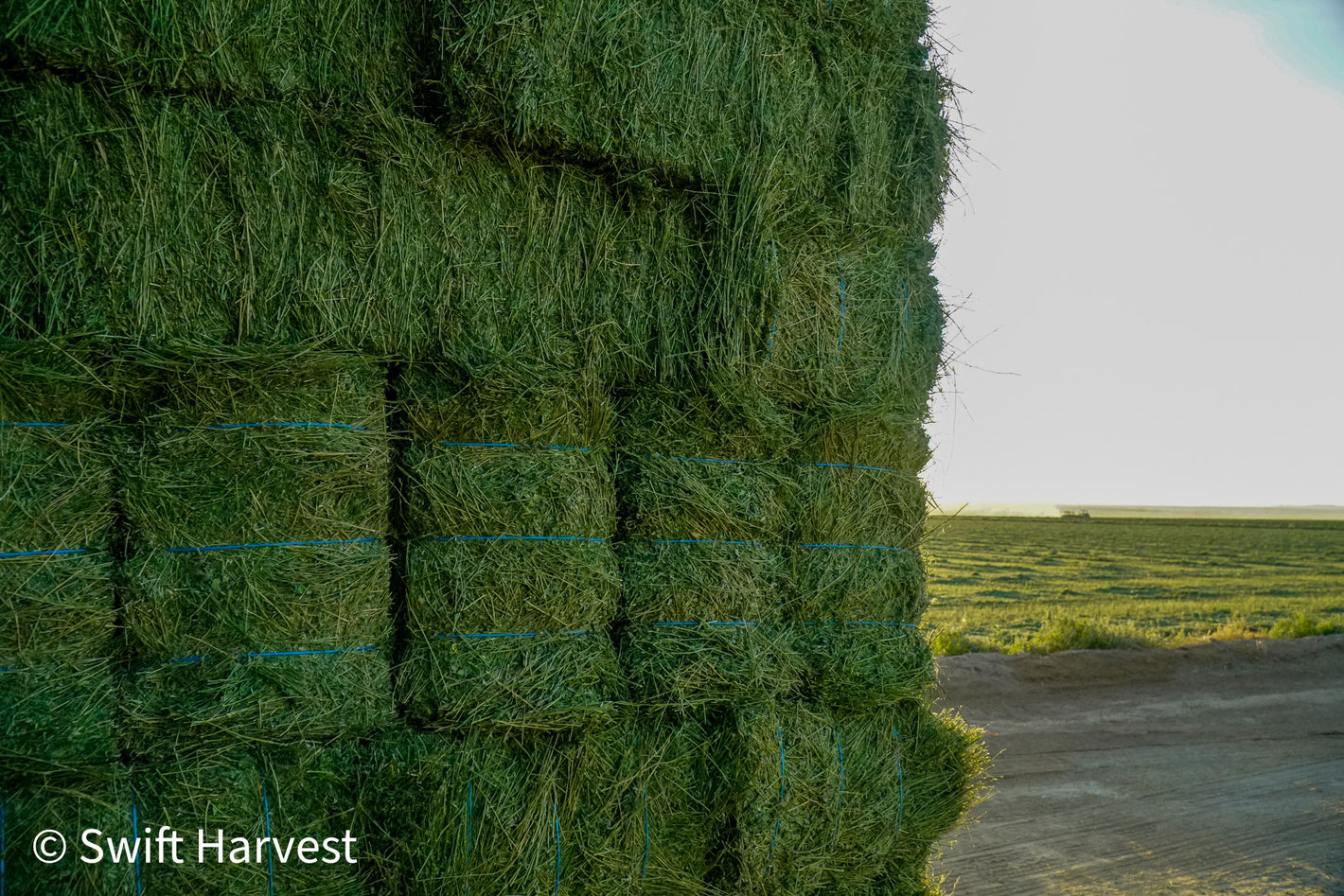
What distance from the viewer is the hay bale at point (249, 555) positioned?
10.7 ft

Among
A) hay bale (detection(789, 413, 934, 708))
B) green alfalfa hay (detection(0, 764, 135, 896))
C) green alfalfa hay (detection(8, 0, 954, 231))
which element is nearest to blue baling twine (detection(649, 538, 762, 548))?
hay bale (detection(789, 413, 934, 708))

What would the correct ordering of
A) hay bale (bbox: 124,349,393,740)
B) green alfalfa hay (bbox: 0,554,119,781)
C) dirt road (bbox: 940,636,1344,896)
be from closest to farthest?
green alfalfa hay (bbox: 0,554,119,781) → hay bale (bbox: 124,349,393,740) → dirt road (bbox: 940,636,1344,896)

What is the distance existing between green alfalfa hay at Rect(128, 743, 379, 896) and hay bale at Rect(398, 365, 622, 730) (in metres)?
0.38

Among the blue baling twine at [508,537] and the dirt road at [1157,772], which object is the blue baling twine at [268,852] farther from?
the dirt road at [1157,772]

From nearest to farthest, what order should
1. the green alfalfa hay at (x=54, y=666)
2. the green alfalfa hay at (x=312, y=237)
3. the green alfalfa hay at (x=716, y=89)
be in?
the green alfalfa hay at (x=54, y=666) < the green alfalfa hay at (x=312, y=237) < the green alfalfa hay at (x=716, y=89)

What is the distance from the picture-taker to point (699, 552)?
395cm

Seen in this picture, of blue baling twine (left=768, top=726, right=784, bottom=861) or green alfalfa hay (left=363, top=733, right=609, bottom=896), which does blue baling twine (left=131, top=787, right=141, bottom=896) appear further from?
blue baling twine (left=768, top=726, right=784, bottom=861)

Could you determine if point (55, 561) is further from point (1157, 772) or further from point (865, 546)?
point (1157, 772)

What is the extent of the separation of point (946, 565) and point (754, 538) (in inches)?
934

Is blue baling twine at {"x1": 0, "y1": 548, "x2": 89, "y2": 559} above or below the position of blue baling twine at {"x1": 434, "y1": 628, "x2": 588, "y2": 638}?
above

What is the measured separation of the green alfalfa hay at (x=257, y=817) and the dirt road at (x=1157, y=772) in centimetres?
349

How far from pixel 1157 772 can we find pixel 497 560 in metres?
6.86

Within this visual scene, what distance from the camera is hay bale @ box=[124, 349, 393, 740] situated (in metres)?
3.25

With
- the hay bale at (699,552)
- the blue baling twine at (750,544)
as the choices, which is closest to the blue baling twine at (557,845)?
the hay bale at (699,552)
